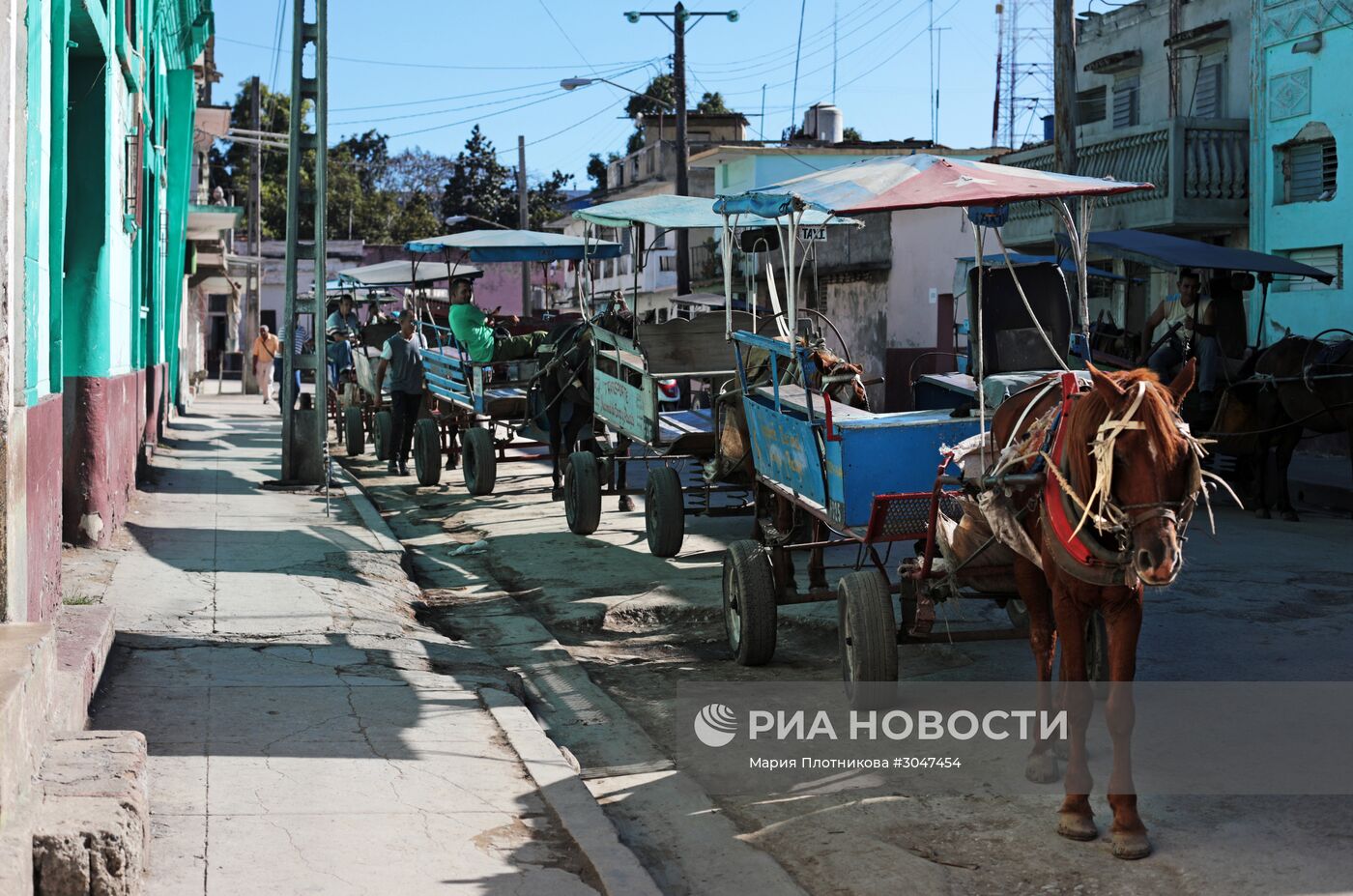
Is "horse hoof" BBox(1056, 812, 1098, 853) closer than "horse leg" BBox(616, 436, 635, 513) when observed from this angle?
Yes

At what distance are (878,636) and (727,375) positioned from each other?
492 cm

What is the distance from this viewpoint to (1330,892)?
14.9 ft

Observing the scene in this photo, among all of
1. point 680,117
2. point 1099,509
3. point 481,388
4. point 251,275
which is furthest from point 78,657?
point 251,275

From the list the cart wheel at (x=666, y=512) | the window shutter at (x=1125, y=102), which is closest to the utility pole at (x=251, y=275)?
the window shutter at (x=1125, y=102)

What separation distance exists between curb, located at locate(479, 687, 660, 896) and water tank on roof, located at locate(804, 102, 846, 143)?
39741 mm

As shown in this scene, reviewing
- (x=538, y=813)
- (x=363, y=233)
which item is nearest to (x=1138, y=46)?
(x=538, y=813)

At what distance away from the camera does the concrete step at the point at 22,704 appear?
410 cm

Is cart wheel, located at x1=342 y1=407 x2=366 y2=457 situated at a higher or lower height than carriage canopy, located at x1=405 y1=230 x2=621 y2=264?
lower

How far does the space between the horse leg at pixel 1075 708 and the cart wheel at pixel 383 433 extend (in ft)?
45.0

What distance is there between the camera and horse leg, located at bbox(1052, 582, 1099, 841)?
5094 mm

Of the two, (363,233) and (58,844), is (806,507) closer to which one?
(58,844)

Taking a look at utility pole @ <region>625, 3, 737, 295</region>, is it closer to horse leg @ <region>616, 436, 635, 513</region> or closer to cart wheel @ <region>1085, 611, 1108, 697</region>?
horse leg @ <region>616, 436, 635, 513</region>

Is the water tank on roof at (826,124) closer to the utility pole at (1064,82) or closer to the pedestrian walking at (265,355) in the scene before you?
the pedestrian walking at (265,355)

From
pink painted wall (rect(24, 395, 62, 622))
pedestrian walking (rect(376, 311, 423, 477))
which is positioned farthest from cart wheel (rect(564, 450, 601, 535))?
pedestrian walking (rect(376, 311, 423, 477))
